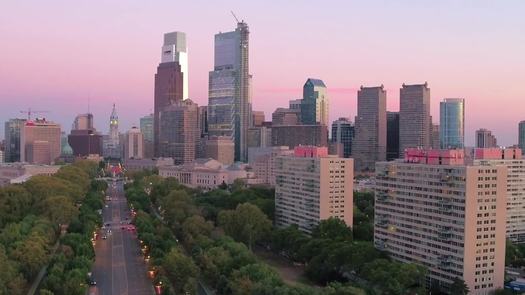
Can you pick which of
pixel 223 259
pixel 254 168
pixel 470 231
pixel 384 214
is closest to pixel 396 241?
pixel 384 214

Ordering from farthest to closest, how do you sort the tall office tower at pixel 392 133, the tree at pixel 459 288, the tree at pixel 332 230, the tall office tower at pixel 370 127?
1. the tall office tower at pixel 392 133
2. the tall office tower at pixel 370 127
3. the tree at pixel 332 230
4. the tree at pixel 459 288

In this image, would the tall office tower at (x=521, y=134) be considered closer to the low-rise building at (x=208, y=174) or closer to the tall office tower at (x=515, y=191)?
the low-rise building at (x=208, y=174)

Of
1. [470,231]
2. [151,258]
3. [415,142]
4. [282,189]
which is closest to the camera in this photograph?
[470,231]

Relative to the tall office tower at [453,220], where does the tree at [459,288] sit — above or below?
below

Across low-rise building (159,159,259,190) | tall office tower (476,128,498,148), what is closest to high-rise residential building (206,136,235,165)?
low-rise building (159,159,259,190)

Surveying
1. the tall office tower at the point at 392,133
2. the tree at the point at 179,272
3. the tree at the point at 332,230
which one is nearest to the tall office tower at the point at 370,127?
the tall office tower at the point at 392,133

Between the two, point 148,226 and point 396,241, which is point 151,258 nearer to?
point 148,226

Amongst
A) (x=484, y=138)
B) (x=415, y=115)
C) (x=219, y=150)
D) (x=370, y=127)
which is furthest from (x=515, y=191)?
(x=219, y=150)
